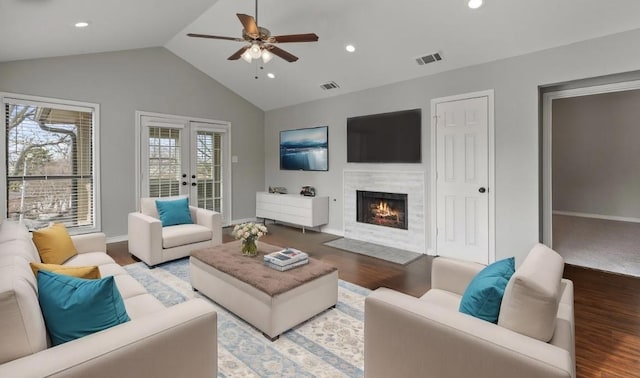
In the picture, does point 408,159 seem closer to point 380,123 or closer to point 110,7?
point 380,123

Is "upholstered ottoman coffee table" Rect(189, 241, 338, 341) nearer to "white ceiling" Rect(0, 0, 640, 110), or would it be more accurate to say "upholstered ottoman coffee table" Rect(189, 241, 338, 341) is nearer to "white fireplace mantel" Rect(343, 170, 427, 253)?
"white fireplace mantel" Rect(343, 170, 427, 253)

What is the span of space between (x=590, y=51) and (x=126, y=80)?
20.6 feet

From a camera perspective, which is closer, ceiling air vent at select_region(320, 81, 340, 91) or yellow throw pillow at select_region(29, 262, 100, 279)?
yellow throw pillow at select_region(29, 262, 100, 279)

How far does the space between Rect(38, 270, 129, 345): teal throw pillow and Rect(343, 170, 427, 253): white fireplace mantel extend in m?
4.06

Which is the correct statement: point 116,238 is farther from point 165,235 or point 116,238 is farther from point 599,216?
point 599,216

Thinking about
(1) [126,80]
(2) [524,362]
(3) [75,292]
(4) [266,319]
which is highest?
(1) [126,80]

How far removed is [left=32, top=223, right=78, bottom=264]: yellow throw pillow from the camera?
254 centimetres

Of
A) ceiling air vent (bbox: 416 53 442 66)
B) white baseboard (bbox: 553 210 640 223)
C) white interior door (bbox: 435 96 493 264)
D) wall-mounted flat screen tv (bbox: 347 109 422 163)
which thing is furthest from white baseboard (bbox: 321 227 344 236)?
white baseboard (bbox: 553 210 640 223)

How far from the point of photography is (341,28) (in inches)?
160

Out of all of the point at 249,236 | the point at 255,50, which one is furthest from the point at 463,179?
the point at 255,50

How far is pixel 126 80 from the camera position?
5.14 m

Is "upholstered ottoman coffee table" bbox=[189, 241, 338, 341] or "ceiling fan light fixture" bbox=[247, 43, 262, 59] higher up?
"ceiling fan light fixture" bbox=[247, 43, 262, 59]

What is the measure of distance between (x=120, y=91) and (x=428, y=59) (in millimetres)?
4761

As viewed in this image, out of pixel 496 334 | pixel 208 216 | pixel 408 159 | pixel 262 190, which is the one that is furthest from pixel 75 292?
pixel 262 190
